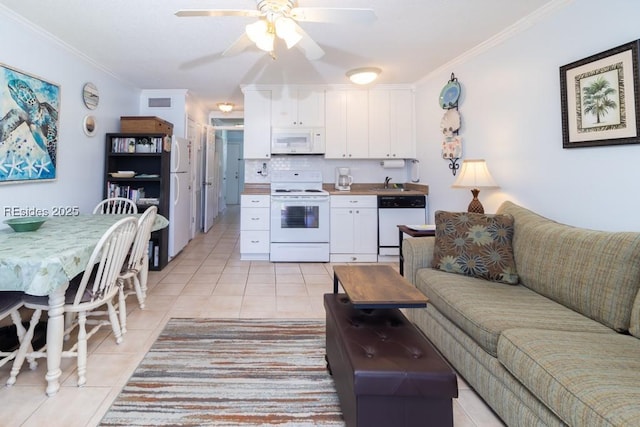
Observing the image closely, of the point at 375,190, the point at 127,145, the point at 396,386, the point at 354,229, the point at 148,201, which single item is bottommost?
the point at 396,386

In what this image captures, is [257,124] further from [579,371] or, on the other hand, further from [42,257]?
[579,371]

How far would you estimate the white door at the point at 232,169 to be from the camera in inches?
405

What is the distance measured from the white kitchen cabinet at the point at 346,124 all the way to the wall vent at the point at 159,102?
7.92ft

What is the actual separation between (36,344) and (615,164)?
12.4 feet

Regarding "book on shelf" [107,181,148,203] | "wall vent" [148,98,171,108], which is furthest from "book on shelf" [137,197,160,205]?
"wall vent" [148,98,171,108]

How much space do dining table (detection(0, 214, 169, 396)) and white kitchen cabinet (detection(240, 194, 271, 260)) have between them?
→ 2.27 meters

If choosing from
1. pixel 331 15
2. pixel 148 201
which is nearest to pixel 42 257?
pixel 331 15

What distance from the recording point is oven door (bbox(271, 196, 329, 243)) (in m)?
4.30

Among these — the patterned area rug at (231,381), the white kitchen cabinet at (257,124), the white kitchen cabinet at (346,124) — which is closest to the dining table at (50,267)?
the patterned area rug at (231,381)

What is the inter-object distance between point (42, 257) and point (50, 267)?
92 mm

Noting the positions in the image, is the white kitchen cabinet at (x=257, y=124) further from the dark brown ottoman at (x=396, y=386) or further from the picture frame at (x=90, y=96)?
the dark brown ottoman at (x=396, y=386)

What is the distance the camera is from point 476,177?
9.14 feet

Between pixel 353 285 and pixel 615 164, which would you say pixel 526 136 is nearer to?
pixel 615 164

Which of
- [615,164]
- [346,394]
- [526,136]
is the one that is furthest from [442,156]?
[346,394]
